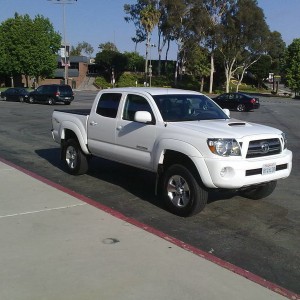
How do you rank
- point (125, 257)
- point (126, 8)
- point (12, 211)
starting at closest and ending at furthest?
point (125, 257), point (12, 211), point (126, 8)

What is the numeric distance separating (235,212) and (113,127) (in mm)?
2479

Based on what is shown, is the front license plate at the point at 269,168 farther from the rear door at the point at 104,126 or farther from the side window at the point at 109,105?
the side window at the point at 109,105

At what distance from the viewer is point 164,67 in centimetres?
9256

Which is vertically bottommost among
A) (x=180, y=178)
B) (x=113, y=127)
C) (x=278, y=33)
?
(x=180, y=178)

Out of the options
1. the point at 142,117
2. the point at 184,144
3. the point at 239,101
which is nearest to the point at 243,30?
the point at 239,101

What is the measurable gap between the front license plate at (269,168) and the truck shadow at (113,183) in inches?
29.8

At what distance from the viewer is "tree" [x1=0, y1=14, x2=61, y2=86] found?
6594cm

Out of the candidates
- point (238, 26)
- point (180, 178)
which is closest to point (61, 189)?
point (180, 178)

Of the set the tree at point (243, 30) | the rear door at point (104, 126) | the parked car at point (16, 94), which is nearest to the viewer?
the rear door at point (104, 126)

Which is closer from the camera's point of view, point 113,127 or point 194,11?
point 113,127

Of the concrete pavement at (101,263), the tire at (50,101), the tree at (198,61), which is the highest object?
the tree at (198,61)

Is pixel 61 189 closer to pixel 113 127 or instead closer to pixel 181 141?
pixel 113 127

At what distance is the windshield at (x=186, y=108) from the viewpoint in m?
6.84

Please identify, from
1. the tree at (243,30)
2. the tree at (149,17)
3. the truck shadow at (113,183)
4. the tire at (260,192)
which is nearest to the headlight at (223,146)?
the truck shadow at (113,183)
